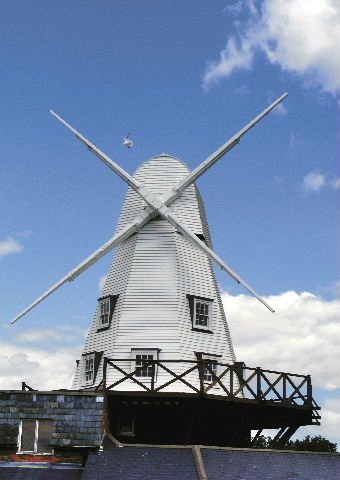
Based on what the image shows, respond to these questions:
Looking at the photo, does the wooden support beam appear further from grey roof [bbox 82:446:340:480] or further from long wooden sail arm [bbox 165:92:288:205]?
long wooden sail arm [bbox 165:92:288:205]

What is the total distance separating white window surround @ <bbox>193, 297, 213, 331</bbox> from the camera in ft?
93.8

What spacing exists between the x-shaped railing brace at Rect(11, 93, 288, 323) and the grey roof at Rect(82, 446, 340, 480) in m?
6.27

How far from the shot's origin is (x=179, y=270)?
2919 centimetres

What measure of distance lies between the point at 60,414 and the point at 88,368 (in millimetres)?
4022

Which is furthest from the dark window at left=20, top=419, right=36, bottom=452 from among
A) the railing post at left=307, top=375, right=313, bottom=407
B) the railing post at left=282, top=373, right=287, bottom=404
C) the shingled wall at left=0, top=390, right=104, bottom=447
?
the railing post at left=307, top=375, right=313, bottom=407

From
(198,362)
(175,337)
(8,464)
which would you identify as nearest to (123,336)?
(175,337)

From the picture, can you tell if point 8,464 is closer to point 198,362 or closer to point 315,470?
point 198,362

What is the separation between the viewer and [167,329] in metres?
27.8

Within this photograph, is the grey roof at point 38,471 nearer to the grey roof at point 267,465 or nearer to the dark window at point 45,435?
the dark window at point 45,435

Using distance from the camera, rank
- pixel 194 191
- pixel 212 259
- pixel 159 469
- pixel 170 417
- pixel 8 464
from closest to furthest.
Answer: pixel 159 469 → pixel 8 464 → pixel 170 417 → pixel 212 259 → pixel 194 191

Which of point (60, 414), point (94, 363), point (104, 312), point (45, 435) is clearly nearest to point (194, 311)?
point (104, 312)

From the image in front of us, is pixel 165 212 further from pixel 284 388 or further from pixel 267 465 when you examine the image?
pixel 267 465

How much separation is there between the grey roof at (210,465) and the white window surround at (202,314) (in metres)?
6.52

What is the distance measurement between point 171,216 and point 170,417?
7483 mm
